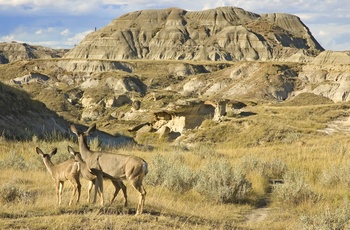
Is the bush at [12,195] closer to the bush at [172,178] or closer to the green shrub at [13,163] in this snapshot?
the bush at [172,178]

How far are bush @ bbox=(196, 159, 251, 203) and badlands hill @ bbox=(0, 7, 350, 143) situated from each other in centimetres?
1170

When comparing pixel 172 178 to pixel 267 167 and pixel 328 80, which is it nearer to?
pixel 267 167

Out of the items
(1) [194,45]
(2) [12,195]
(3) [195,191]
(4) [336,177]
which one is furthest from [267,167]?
(1) [194,45]

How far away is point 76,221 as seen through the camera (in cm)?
647

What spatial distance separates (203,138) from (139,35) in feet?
564

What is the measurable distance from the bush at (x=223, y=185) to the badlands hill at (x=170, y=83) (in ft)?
38.4

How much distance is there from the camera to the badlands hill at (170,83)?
3603 centimetres

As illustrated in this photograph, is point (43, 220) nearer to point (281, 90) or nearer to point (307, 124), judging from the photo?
point (307, 124)

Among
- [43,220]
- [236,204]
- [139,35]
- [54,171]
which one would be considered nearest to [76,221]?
[43,220]

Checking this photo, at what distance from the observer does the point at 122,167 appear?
7.36 meters

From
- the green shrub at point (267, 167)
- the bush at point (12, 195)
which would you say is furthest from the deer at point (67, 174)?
the green shrub at point (267, 167)

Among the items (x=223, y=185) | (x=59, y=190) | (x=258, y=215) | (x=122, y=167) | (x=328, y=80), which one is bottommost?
(x=328, y=80)

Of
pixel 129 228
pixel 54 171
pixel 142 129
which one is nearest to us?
pixel 129 228

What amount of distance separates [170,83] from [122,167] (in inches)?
4213
